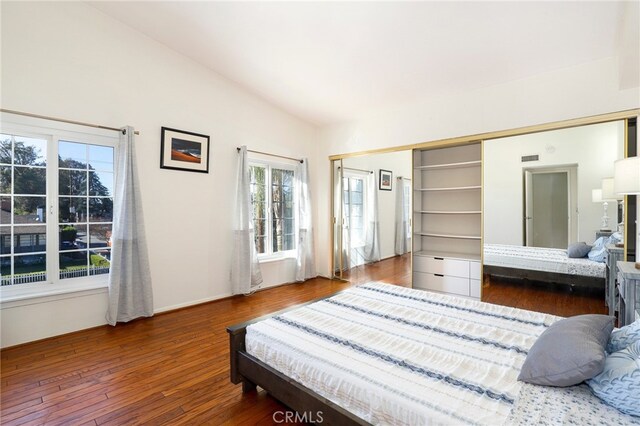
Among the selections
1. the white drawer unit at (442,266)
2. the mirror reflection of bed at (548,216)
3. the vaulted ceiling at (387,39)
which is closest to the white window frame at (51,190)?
the vaulted ceiling at (387,39)

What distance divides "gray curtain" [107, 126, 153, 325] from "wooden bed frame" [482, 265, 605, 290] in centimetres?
399

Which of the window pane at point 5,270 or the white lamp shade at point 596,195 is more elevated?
the white lamp shade at point 596,195

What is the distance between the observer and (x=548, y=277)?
3.41 m

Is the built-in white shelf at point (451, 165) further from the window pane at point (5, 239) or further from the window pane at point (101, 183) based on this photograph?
the window pane at point (5, 239)

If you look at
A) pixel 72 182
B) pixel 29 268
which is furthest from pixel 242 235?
pixel 29 268

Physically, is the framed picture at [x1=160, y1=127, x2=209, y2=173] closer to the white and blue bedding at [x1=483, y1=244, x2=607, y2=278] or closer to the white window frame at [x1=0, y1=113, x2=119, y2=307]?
the white window frame at [x1=0, y1=113, x2=119, y2=307]

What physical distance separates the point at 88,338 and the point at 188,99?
9.17ft

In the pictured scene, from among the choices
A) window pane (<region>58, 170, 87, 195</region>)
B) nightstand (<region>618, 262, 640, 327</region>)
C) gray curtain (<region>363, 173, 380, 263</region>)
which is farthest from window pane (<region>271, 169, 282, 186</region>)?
nightstand (<region>618, 262, 640, 327</region>)

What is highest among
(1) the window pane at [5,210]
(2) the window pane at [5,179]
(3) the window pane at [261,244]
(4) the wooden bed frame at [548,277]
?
(2) the window pane at [5,179]

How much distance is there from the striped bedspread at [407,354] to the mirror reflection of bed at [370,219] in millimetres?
2691

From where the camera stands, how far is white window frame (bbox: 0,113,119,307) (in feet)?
8.55

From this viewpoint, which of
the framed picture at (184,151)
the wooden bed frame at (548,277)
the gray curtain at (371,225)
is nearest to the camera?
the wooden bed frame at (548,277)

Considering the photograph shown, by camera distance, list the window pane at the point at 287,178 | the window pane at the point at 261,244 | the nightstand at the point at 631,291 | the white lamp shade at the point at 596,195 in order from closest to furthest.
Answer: the nightstand at the point at 631,291, the white lamp shade at the point at 596,195, the window pane at the point at 261,244, the window pane at the point at 287,178

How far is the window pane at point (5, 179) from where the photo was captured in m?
2.60
